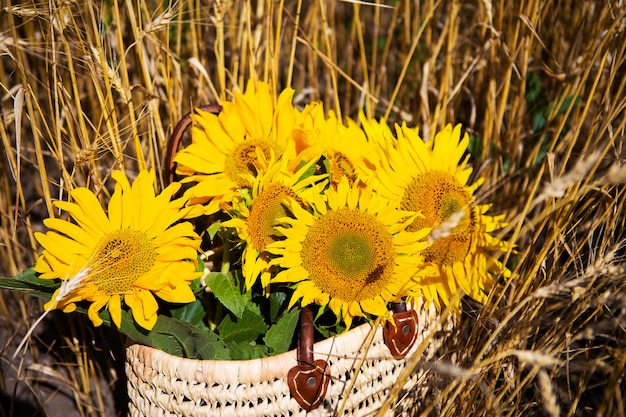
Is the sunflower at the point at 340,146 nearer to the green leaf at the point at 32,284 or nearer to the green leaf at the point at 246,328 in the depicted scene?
the green leaf at the point at 246,328

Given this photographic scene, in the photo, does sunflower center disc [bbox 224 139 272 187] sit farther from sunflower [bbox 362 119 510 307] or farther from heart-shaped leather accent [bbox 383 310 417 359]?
heart-shaped leather accent [bbox 383 310 417 359]

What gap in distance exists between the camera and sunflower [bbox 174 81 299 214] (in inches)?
31.9

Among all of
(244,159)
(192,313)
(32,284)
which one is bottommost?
(192,313)

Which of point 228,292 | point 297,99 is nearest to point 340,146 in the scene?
point 228,292

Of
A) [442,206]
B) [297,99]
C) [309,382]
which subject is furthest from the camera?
[297,99]

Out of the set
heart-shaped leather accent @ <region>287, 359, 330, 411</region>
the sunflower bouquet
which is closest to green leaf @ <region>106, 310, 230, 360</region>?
the sunflower bouquet

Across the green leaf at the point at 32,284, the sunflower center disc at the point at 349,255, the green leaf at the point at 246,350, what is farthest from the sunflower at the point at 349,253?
the green leaf at the point at 32,284

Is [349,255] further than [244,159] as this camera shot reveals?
No

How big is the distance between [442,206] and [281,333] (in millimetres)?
272

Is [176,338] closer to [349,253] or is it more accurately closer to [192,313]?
[192,313]

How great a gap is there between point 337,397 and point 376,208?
239 millimetres

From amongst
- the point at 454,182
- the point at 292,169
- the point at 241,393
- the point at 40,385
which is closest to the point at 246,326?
the point at 241,393

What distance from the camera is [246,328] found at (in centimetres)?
79

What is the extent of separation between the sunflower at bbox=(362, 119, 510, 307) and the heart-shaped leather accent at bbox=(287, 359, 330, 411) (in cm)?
19
